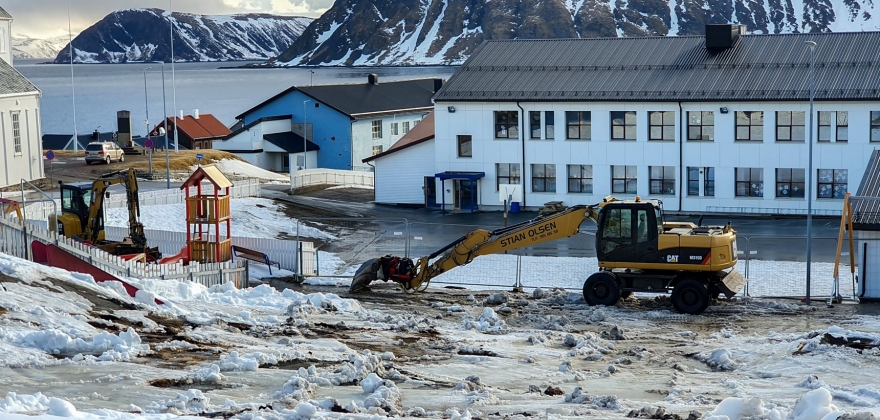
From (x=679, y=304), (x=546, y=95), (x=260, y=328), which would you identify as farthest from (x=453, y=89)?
(x=260, y=328)

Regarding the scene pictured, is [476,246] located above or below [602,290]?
above

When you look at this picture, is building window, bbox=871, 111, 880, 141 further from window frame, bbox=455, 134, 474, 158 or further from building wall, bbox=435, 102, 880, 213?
window frame, bbox=455, 134, 474, 158

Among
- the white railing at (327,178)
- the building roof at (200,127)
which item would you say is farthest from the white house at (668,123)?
the building roof at (200,127)

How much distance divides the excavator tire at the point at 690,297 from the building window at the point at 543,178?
25.3 meters

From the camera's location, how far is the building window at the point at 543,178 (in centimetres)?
5244

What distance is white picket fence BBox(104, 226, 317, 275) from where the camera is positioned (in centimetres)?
3441

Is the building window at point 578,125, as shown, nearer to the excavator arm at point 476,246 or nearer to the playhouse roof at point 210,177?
the excavator arm at point 476,246

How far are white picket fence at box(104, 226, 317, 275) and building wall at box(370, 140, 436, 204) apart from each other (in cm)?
1888

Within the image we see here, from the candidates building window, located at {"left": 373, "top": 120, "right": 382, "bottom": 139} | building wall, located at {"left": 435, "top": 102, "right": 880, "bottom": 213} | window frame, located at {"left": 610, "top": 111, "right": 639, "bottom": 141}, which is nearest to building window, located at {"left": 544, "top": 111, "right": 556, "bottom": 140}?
building wall, located at {"left": 435, "top": 102, "right": 880, "bottom": 213}

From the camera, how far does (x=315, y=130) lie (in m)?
78.0

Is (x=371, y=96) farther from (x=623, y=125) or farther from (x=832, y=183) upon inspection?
(x=832, y=183)

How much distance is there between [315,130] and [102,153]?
1649cm

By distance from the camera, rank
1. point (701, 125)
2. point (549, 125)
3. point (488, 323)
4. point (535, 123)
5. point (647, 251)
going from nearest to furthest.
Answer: point (488, 323) < point (647, 251) < point (701, 125) < point (549, 125) < point (535, 123)

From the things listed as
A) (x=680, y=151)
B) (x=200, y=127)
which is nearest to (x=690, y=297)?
(x=680, y=151)
